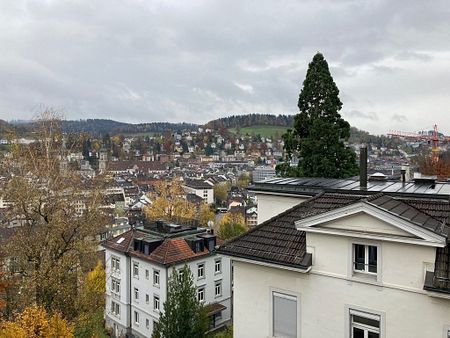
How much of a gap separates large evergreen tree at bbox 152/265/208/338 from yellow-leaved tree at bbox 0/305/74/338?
243 inches

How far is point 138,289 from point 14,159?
17.9m

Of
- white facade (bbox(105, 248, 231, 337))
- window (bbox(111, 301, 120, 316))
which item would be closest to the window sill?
white facade (bbox(105, 248, 231, 337))

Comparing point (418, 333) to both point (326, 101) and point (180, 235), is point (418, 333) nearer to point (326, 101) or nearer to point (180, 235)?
point (326, 101)

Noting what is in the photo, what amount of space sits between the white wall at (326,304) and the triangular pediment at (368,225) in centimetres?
113

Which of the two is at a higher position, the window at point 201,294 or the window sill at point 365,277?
the window sill at point 365,277

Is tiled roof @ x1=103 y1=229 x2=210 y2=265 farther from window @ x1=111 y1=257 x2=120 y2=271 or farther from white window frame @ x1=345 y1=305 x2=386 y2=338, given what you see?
white window frame @ x1=345 y1=305 x2=386 y2=338

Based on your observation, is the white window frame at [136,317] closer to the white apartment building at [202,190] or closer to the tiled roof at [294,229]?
the tiled roof at [294,229]

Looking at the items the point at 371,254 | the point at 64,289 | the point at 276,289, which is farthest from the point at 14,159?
the point at 371,254

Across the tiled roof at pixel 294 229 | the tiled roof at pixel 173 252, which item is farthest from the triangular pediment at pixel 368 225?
the tiled roof at pixel 173 252

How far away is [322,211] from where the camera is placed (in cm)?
988

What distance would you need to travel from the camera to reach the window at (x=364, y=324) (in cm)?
892

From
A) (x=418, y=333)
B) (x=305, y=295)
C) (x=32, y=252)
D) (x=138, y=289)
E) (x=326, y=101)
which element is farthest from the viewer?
(x=138, y=289)

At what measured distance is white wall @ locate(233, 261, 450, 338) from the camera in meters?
8.31

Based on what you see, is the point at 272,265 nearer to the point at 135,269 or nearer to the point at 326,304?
the point at 326,304
